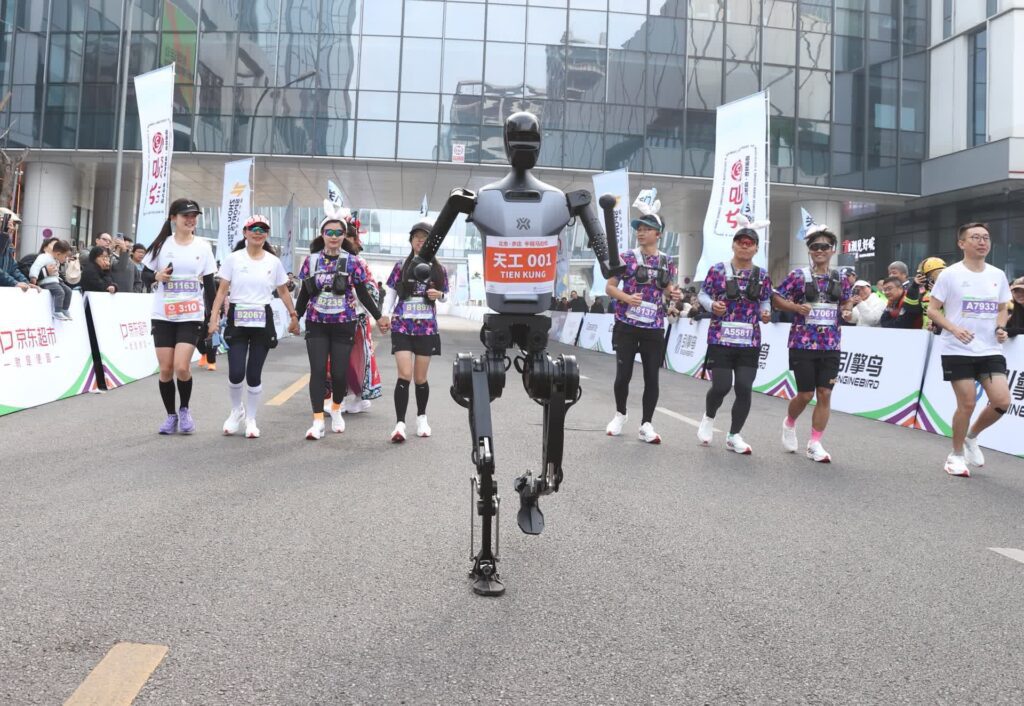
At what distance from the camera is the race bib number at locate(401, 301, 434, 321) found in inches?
292

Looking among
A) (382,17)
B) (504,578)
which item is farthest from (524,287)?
(382,17)

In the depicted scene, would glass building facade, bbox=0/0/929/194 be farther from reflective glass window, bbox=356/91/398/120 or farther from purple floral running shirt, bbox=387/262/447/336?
purple floral running shirt, bbox=387/262/447/336

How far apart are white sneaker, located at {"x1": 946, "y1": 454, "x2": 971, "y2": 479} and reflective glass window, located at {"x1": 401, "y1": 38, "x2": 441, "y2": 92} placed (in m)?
23.6

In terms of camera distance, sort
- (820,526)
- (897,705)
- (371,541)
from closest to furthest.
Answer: (897,705) < (371,541) < (820,526)

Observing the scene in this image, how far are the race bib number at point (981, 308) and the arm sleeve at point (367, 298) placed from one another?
4.67 metres

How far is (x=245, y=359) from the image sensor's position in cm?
748

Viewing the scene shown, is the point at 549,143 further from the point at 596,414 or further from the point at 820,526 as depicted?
the point at 820,526

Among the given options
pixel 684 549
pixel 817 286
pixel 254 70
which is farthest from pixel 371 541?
pixel 254 70

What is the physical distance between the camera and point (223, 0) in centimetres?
2788

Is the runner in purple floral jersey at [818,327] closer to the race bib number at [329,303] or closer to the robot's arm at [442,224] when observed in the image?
the race bib number at [329,303]

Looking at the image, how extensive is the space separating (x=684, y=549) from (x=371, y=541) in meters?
1.51

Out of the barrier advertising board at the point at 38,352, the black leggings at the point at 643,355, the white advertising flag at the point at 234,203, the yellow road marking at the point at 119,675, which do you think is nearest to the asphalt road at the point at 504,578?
the yellow road marking at the point at 119,675

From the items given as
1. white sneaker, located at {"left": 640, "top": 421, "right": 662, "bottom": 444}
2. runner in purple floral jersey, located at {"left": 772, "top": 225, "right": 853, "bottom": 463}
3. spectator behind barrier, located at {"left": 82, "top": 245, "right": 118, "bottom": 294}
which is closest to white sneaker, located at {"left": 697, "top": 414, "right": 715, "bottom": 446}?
white sneaker, located at {"left": 640, "top": 421, "right": 662, "bottom": 444}

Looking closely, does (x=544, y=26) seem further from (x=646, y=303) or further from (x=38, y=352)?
(x=646, y=303)
